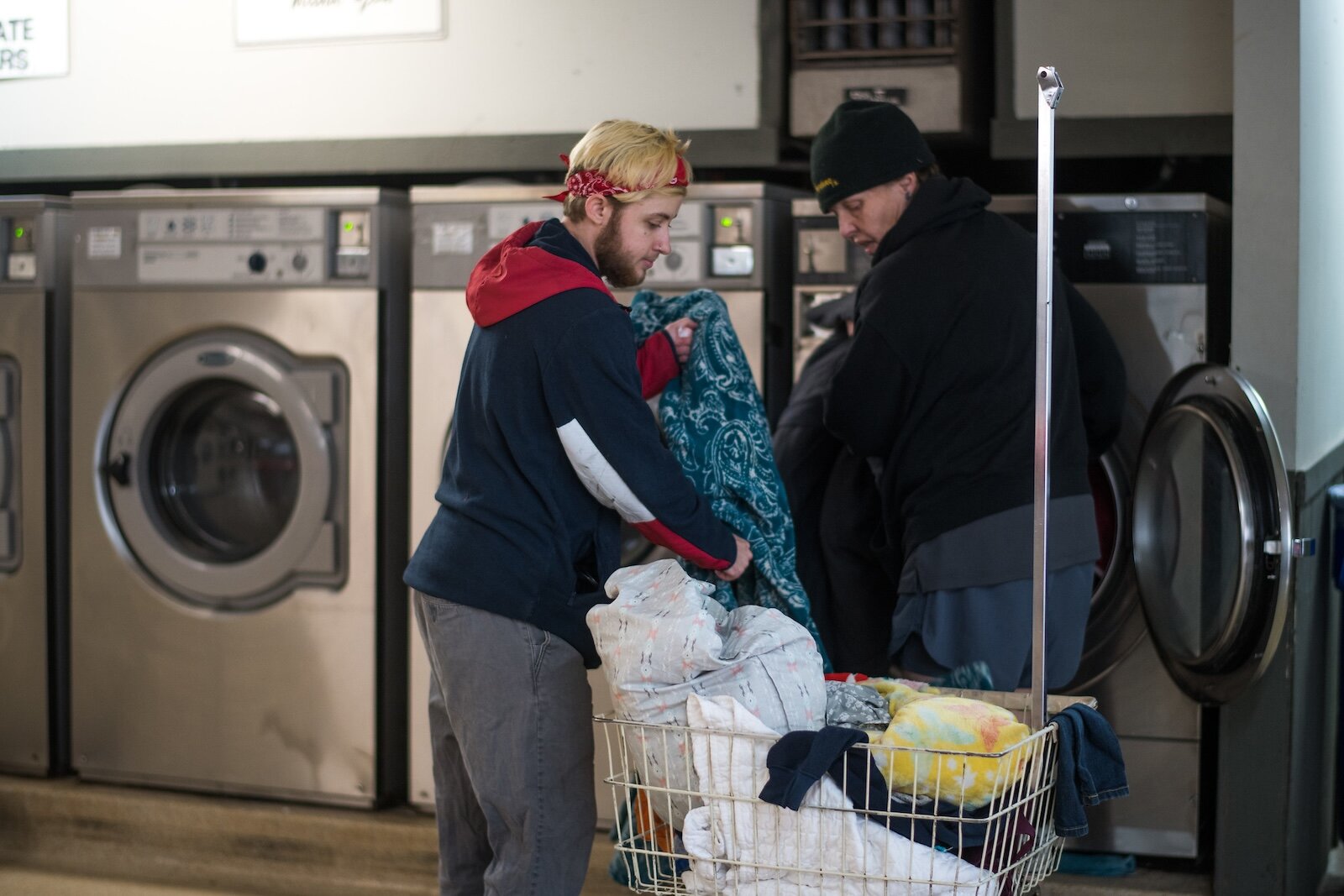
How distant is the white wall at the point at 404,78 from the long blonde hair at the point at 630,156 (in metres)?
A: 1.48

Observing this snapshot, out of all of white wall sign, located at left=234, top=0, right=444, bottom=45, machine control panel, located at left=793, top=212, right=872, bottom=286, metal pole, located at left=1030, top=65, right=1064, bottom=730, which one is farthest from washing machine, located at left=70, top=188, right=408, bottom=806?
metal pole, located at left=1030, top=65, right=1064, bottom=730

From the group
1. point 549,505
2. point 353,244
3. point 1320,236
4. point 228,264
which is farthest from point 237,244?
point 1320,236

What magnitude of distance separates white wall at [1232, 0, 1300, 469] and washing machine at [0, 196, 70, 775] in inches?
Answer: 108

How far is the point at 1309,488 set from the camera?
275 cm

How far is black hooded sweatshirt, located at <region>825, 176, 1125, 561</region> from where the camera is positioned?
7.81 feet

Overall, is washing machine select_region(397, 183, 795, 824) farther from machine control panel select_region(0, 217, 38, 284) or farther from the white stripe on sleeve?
the white stripe on sleeve

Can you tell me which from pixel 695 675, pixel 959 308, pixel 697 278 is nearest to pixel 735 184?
pixel 697 278

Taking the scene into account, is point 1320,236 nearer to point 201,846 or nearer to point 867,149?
point 867,149

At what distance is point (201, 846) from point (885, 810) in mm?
2493

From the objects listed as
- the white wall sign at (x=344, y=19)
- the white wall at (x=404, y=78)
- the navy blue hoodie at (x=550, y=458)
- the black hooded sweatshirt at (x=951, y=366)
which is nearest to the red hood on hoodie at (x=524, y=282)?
the navy blue hoodie at (x=550, y=458)

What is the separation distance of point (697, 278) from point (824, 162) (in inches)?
28.1

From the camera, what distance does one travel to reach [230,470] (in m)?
3.48

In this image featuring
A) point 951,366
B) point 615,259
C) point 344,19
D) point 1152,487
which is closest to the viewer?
point 615,259

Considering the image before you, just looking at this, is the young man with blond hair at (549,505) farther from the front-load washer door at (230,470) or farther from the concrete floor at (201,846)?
the front-load washer door at (230,470)
